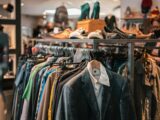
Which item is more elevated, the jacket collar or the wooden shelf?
the wooden shelf

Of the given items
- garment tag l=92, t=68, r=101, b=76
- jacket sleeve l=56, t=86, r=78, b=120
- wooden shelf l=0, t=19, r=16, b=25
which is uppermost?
wooden shelf l=0, t=19, r=16, b=25

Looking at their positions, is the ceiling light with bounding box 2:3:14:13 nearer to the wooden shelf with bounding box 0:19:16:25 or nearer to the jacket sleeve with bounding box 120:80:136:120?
the wooden shelf with bounding box 0:19:16:25

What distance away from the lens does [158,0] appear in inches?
188

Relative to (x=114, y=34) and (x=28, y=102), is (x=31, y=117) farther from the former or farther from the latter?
(x=114, y=34)

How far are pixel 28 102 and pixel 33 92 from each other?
108mm

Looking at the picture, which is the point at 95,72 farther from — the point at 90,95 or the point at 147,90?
the point at 147,90

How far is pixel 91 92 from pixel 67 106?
0.20 meters

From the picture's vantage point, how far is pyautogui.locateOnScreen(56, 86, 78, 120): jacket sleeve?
1.69m

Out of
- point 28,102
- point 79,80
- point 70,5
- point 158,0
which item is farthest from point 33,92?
point 70,5

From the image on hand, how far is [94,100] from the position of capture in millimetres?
1776

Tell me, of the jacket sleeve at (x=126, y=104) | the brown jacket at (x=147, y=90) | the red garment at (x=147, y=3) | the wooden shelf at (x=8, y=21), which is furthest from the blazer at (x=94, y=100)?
the red garment at (x=147, y=3)

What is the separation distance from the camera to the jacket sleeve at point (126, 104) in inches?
69.4

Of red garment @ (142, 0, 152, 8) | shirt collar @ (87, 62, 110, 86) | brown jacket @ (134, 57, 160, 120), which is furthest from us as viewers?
red garment @ (142, 0, 152, 8)

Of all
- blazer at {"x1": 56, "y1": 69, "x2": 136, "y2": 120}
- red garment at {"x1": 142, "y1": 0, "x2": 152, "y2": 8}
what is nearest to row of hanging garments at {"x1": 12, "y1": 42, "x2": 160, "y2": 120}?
blazer at {"x1": 56, "y1": 69, "x2": 136, "y2": 120}
